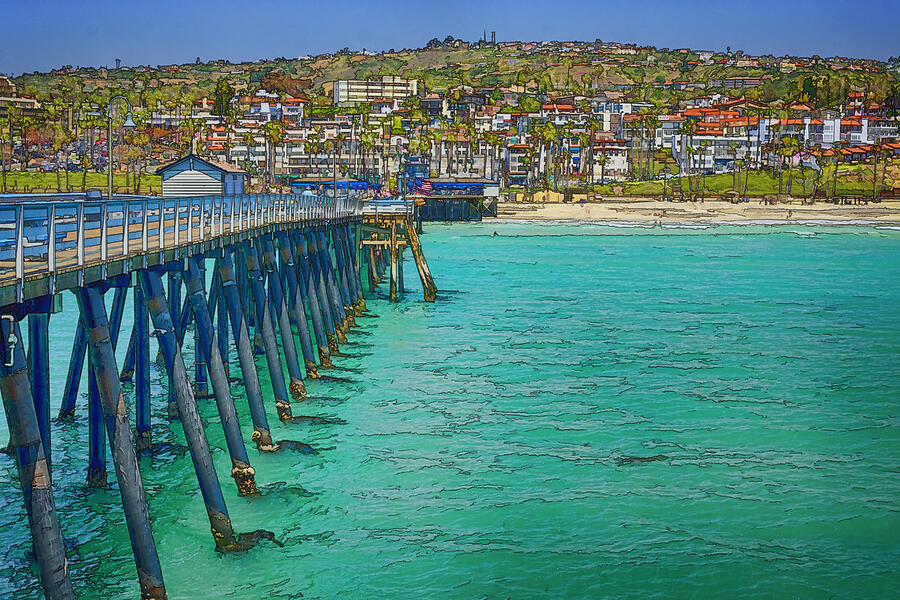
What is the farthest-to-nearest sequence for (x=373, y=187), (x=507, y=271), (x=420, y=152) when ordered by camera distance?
1. (x=420, y=152)
2. (x=373, y=187)
3. (x=507, y=271)

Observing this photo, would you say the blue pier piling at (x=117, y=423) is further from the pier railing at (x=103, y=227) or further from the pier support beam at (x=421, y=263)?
the pier support beam at (x=421, y=263)

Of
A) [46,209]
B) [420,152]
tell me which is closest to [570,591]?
[46,209]

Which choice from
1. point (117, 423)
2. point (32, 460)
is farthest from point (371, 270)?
point (32, 460)

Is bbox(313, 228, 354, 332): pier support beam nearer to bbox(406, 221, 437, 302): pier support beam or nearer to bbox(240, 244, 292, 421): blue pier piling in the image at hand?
bbox(406, 221, 437, 302): pier support beam

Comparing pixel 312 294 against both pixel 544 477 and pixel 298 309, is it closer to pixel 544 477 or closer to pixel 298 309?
pixel 298 309

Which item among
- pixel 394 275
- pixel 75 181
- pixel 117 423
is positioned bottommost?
pixel 394 275

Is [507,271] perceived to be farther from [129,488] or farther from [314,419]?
[129,488]

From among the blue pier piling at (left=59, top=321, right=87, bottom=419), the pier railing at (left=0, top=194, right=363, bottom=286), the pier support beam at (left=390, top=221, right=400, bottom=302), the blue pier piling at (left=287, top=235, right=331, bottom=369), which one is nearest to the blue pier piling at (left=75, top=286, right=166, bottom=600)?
the pier railing at (left=0, top=194, right=363, bottom=286)
